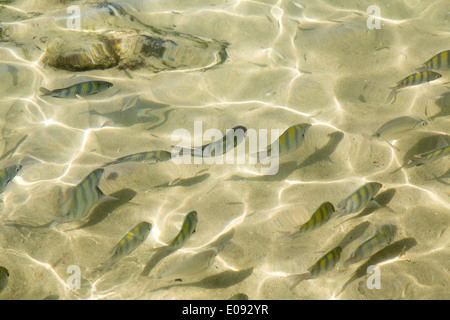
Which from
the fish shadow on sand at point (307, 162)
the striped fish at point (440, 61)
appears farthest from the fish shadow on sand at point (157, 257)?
the striped fish at point (440, 61)

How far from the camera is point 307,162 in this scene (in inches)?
169

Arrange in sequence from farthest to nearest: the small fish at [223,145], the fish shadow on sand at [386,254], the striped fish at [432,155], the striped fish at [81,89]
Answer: the striped fish at [81,89] → the small fish at [223,145] → the striped fish at [432,155] → the fish shadow on sand at [386,254]

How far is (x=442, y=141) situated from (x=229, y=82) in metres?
3.03

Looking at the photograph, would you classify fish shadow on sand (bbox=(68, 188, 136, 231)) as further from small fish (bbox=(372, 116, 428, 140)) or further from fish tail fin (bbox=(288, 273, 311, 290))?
small fish (bbox=(372, 116, 428, 140))

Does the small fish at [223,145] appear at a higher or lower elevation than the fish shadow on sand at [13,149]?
higher

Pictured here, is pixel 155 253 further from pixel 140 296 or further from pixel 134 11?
pixel 134 11

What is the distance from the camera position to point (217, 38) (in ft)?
20.5

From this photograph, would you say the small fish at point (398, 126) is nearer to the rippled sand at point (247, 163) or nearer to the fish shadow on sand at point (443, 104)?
the rippled sand at point (247, 163)

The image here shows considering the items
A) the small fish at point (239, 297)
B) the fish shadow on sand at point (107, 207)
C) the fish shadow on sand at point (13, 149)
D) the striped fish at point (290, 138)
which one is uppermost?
the striped fish at point (290, 138)

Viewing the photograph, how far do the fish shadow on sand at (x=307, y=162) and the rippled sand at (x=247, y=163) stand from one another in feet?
→ 0.06

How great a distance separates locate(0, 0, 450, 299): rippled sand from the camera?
3350mm

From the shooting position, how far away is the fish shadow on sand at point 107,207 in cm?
383

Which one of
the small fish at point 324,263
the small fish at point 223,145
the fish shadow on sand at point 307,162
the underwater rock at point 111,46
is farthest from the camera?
the underwater rock at point 111,46
